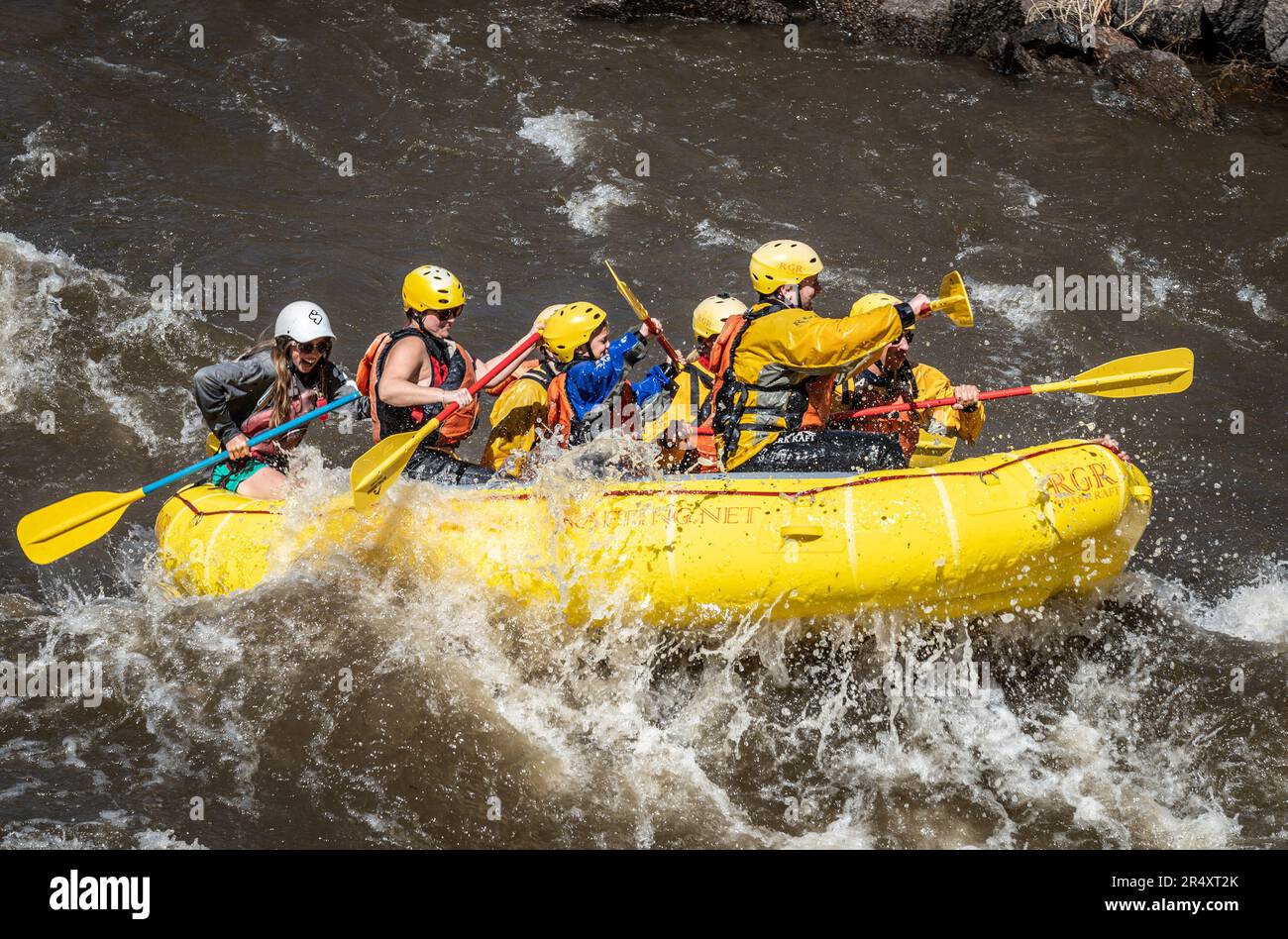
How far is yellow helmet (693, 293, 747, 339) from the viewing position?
715cm

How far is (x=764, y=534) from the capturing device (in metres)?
5.97

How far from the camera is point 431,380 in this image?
663cm

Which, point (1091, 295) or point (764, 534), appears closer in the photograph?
point (764, 534)

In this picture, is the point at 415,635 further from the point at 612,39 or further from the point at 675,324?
the point at 612,39

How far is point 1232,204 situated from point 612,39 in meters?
5.99

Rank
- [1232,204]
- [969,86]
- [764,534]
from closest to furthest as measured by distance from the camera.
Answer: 1. [764,534]
2. [1232,204]
3. [969,86]

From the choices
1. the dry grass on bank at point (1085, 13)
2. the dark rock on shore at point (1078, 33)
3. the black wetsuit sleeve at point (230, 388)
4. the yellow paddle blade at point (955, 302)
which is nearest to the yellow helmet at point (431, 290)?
the black wetsuit sleeve at point (230, 388)
